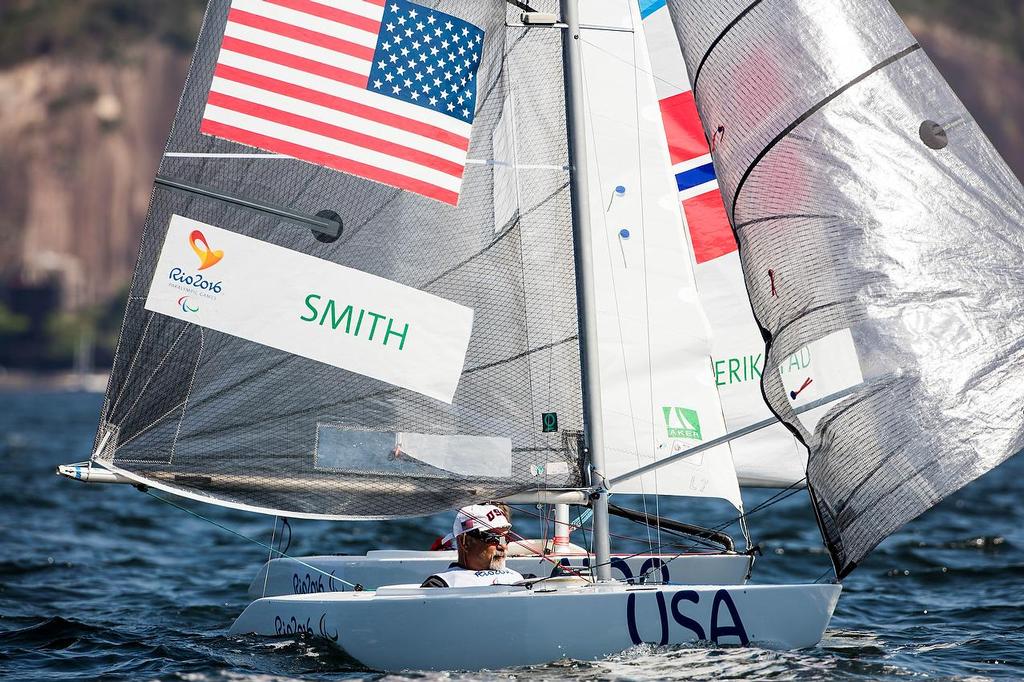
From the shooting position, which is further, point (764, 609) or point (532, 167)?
point (532, 167)

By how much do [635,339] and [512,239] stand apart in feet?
4.81

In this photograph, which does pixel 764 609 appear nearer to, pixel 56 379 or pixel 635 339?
pixel 635 339

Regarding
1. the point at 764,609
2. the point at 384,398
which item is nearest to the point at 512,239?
the point at 384,398

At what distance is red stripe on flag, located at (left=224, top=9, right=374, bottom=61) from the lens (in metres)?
6.43

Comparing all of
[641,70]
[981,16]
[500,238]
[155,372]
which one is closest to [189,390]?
[155,372]

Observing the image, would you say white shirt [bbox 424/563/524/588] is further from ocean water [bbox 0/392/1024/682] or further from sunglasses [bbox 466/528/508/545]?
ocean water [bbox 0/392/1024/682]

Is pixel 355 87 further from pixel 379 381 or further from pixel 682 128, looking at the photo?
pixel 682 128

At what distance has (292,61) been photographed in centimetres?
644

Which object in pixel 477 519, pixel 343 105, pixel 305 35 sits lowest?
pixel 477 519

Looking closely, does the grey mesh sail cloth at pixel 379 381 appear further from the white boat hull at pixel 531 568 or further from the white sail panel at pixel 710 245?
the white sail panel at pixel 710 245

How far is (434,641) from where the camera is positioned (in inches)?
229

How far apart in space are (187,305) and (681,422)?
2840mm

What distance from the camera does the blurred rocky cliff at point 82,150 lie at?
82312 mm

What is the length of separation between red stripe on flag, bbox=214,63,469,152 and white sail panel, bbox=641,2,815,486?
7.25 ft
